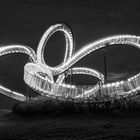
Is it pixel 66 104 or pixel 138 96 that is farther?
pixel 138 96

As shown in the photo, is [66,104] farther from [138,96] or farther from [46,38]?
[46,38]

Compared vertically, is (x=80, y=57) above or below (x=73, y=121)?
above

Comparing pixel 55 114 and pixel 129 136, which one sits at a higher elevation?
pixel 55 114

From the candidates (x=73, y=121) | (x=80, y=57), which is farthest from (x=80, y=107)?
(x=80, y=57)

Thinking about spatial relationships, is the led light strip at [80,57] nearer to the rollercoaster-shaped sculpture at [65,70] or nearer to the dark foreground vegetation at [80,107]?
the rollercoaster-shaped sculpture at [65,70]

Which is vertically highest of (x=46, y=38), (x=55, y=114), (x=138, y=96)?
(x=46, y=38)

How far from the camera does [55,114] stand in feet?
92.4

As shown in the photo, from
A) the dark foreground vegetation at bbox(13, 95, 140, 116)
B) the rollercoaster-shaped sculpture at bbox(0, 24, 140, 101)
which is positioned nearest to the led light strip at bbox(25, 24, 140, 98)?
the rollercoaster-shaped sculpture at bbox(0, 24, 140, 101)

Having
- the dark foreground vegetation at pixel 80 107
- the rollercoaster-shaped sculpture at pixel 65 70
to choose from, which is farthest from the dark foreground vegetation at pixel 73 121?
the rollercoaster-shaped sculpture at pixel 65 70

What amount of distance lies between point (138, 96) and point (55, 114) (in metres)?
11.0

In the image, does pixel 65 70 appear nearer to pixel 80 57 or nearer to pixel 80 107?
pixel 80 57

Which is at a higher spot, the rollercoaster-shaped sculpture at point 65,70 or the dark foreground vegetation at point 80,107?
the rollercoaster-shaped sculpture at point 65,70

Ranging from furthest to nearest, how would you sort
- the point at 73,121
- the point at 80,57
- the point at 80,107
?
the point at 80,57 < the point at 80,107 < the point at 73,121

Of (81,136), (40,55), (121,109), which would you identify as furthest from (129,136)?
(40,55)
